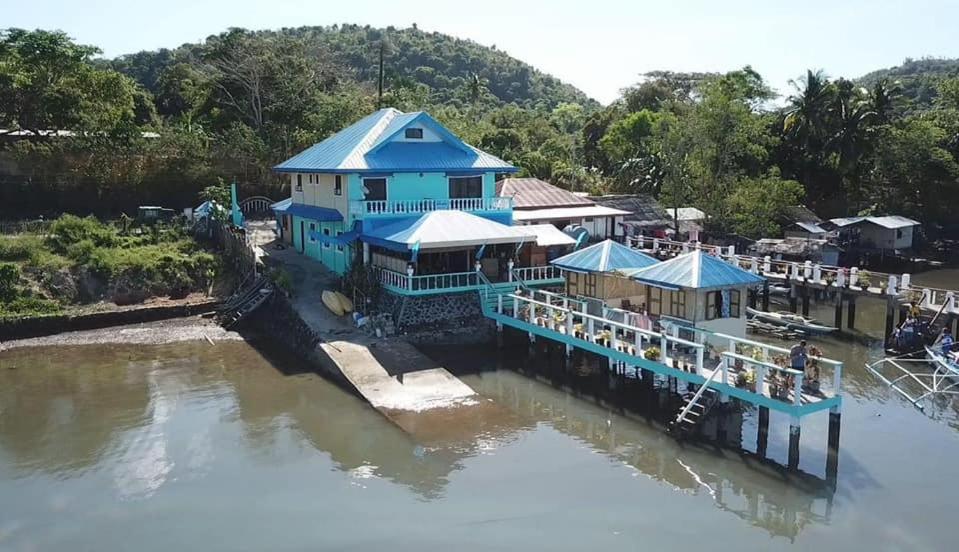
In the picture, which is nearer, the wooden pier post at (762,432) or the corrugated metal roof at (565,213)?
the wooden pier post at (762,432)

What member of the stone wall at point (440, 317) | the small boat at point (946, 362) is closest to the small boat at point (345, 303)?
the stone wall at point (440, 317)

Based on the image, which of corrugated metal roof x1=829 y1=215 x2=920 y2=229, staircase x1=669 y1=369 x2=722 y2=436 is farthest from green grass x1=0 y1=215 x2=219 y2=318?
corrugated metal roof x1=829 y1=215 x2=920 y2=229

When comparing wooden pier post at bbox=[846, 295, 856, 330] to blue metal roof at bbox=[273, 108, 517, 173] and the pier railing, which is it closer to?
the pier railing

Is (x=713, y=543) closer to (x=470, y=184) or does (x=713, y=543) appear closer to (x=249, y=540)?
(x=249, y=540)

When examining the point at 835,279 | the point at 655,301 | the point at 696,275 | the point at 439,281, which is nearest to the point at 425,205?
the point at 439,281

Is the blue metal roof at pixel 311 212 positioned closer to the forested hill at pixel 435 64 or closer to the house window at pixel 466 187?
the house window at pixel 466 187
